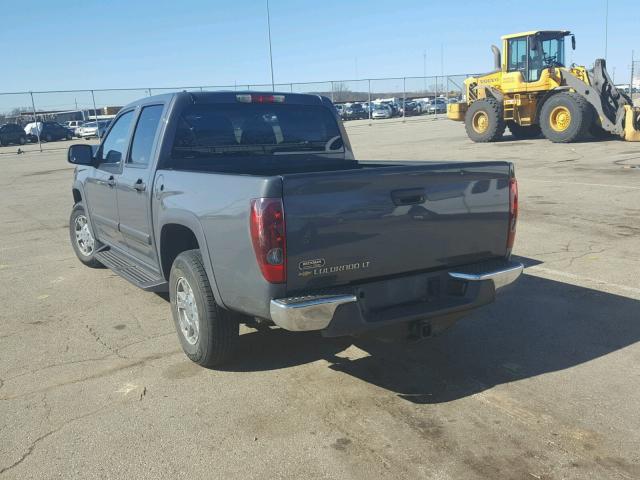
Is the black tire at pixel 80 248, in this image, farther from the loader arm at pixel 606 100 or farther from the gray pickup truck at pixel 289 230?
the loader arm at pixel 606 100

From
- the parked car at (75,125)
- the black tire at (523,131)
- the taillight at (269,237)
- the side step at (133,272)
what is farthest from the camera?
the parked car at (75,125)

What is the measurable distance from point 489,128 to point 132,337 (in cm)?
1823

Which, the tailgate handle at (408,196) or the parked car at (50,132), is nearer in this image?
the tailgate handle at (408,196)

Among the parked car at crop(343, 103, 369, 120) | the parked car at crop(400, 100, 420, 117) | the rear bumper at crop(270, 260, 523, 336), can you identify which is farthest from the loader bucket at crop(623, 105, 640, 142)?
the parked car at crop(400, 100, 420, 117)

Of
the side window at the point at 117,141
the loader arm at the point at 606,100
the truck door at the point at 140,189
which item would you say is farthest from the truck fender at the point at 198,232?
the loader arm at the point at 606,100

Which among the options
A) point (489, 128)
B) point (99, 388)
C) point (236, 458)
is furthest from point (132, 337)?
point (489, 128)

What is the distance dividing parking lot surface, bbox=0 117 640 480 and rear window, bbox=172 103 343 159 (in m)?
1.55

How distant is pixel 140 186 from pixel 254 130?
1069 millimetres

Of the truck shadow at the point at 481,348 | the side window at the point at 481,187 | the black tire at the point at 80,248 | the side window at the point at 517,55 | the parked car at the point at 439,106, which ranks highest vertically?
the side window at the point at 517,55

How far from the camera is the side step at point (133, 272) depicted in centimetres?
483

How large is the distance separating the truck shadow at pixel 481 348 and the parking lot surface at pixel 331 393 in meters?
0.02

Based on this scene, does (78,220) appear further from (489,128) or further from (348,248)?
(489,128)

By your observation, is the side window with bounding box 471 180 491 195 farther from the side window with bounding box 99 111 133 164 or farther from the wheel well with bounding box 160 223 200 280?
the side window with bounding box 99 111 133 164

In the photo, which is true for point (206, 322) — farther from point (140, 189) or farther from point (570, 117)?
point (570, 117)
